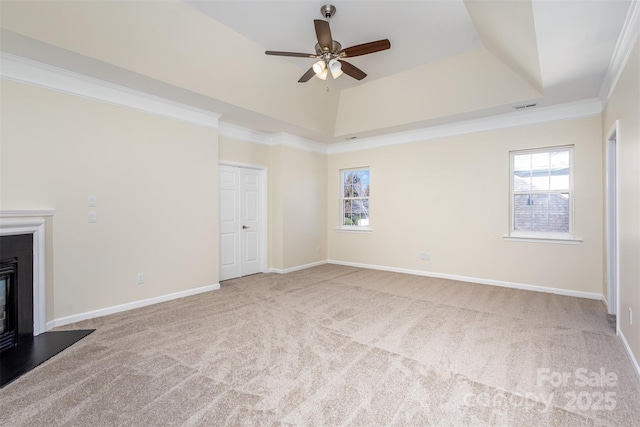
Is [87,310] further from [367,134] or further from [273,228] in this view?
[367,134]

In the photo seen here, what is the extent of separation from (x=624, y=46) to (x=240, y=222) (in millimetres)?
5257

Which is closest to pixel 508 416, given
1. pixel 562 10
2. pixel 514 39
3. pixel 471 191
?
pixel 562 10

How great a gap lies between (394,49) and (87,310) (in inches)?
192

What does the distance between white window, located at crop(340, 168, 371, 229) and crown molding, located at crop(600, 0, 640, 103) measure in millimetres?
3791

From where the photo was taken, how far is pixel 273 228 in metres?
5.86

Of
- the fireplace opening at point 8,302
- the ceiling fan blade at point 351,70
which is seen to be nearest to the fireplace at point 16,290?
the fireplace opening at point 8,302

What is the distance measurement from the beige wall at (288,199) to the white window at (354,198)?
0.69 meters

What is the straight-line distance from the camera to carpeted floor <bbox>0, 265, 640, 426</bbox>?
1.80 meters

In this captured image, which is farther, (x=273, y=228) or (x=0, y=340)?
(x=273, y=228)

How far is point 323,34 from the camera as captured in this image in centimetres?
278

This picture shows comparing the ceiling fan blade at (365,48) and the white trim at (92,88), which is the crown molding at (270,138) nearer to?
the white trim at (92,88)

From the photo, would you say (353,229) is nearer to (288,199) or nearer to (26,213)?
(288,199)

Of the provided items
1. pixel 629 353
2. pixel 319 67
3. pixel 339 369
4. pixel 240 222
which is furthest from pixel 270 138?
pixel 629 353

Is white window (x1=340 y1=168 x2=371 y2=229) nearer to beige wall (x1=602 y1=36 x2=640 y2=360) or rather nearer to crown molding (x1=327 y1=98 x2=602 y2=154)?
crown molding (x1=327 y1=98 x2=602 y2=154)
